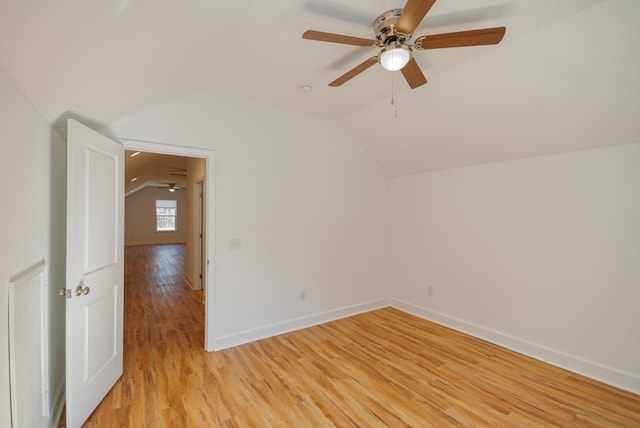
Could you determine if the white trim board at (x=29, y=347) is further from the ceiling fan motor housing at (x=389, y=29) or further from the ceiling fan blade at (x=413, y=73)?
the ceiling fan blade at (x=413, y=73)

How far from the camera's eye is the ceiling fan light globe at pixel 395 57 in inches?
68.9

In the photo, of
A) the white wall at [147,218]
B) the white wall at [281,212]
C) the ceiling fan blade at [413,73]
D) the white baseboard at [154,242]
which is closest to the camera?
the ceiling fan blade at [413,73]

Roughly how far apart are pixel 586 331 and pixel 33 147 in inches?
Result: 175

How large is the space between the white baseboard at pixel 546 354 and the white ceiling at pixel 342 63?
1958 millimetres

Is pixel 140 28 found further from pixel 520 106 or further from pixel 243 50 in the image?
pixel 520 106

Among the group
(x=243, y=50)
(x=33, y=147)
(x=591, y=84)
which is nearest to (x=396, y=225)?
(x=591, y=84)

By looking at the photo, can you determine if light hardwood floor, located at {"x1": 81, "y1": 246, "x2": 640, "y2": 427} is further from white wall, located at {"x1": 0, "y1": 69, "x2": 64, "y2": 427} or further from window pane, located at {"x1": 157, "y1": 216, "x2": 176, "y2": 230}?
window pane, located at {"x1": 157, "y1": 216, "x2": 176, "y2": 230}

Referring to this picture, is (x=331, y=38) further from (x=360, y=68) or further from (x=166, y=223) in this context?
(x=166, y=223)

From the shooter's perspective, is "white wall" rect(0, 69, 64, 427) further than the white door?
No

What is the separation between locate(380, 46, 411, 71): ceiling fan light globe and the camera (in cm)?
175

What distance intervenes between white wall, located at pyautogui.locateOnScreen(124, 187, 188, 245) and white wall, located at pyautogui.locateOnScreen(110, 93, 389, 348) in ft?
32.6

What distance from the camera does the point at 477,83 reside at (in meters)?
2.56

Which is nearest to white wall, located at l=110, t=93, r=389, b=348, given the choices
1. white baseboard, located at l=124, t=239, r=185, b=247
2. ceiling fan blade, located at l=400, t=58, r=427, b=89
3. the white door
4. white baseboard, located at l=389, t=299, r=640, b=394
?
the white door

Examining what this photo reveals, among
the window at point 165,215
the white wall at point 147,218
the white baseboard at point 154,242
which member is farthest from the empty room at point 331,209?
the window at point 165,215
